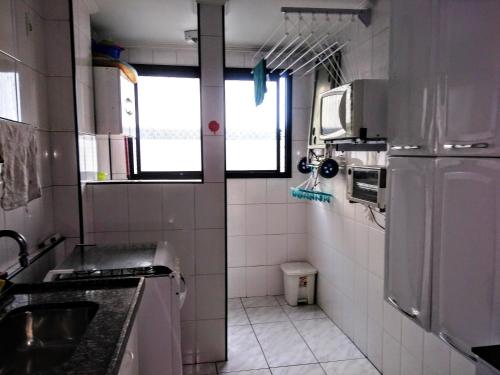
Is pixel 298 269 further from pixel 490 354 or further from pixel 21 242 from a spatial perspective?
pixel 21 242

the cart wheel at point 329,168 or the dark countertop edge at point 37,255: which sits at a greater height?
the cart wheel at point 329,168

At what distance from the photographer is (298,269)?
11.3 ft

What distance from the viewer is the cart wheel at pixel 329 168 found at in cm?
277

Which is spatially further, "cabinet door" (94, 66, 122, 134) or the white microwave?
"cabinet door" (94, 66, 122, 134)

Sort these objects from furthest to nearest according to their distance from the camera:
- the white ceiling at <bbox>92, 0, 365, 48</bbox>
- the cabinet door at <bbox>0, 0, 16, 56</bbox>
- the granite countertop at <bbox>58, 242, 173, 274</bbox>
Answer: the white ceiling at <bbox>92, 0, 365, 48</bbox> → the granite countertop at <bbox>58, 242, 173, 274</bbox> → the cabinet door at <bbox>0, 0, 16, 56</bbox>

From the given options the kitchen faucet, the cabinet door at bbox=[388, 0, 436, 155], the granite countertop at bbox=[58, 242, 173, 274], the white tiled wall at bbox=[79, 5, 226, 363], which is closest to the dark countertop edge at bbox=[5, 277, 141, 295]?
the kitchen faucet

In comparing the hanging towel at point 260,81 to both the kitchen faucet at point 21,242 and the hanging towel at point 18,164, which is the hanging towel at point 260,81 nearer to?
the hanging towel at point 18,164

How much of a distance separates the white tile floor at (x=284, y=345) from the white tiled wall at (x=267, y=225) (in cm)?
25

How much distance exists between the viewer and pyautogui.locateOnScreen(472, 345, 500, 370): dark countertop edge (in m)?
1.08

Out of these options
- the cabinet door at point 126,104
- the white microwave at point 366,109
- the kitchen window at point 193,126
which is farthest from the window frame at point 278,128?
the white microwave at point 366,109

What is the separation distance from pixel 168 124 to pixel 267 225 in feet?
4.20

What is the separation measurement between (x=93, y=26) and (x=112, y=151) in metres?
0.93

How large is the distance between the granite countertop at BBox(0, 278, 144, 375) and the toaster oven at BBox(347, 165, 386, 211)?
1.29 metres

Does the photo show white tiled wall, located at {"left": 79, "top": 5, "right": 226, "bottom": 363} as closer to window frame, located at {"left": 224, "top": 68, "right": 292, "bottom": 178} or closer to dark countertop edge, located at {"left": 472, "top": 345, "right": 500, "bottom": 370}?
window frame, located at {"left": 224, "top": 68, "right": 292, "bottom": 178}
